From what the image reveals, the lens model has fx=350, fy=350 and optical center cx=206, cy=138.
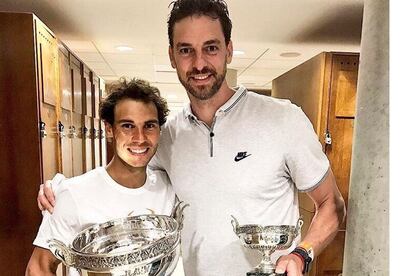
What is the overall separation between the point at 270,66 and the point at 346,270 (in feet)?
13.7

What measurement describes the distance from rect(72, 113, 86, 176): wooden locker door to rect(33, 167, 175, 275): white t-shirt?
1.97m

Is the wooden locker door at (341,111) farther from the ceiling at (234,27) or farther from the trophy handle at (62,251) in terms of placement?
the trophy handle at (62,251)

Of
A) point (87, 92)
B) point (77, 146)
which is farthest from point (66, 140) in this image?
point (87, 92)

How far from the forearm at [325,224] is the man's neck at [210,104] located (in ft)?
1.49

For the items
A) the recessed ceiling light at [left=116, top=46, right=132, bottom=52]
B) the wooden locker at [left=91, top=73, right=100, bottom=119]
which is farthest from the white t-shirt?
the wooden locker at [left=91, top=73, right=100, bottom=119]

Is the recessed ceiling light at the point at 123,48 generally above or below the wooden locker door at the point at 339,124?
above

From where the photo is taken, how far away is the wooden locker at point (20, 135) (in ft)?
6.30

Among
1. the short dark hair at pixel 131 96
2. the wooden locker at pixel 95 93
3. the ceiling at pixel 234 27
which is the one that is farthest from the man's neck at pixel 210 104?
the wooden locker at pixel 95 93

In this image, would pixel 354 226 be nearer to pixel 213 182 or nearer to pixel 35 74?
pixel 213 182

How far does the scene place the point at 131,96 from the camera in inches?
46.7

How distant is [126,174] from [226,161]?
13.1 inches

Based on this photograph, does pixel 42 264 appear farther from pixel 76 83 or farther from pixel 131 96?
pixel 76 83

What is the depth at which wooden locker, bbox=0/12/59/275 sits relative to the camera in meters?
1.92
